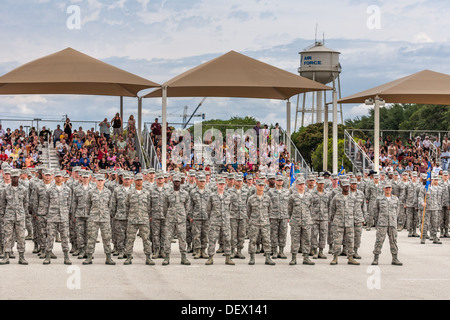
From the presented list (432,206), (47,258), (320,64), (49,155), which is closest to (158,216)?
(47,258)

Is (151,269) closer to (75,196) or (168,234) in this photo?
(168,234)

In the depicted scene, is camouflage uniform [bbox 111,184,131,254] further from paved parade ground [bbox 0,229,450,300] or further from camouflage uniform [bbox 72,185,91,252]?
paved parade ground [bbox 0,229,450,300]

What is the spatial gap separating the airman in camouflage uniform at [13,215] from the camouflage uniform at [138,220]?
2.15m

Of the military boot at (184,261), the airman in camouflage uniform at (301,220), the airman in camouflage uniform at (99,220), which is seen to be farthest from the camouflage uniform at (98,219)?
the airman in camouflage uniform at (301,220)

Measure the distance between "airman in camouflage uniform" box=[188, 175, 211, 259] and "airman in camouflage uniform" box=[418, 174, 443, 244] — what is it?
7121mm

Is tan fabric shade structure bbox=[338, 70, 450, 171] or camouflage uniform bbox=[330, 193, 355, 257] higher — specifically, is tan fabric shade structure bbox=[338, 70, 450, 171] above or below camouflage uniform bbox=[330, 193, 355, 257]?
above

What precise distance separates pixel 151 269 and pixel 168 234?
41.6 inches

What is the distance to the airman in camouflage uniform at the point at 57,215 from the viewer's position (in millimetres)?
16250

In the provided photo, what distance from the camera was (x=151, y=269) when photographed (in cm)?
1549

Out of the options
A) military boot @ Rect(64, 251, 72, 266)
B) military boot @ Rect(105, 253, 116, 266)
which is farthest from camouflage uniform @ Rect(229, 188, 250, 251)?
military boot @ Rect(64, 251, 72, 266)

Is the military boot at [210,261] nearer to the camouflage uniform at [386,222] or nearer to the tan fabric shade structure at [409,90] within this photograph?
the camouflage uniform at [386,222]

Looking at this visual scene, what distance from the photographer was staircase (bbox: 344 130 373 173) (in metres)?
32.4

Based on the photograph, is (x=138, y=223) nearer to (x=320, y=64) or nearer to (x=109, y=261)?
(x=109, y=261)
